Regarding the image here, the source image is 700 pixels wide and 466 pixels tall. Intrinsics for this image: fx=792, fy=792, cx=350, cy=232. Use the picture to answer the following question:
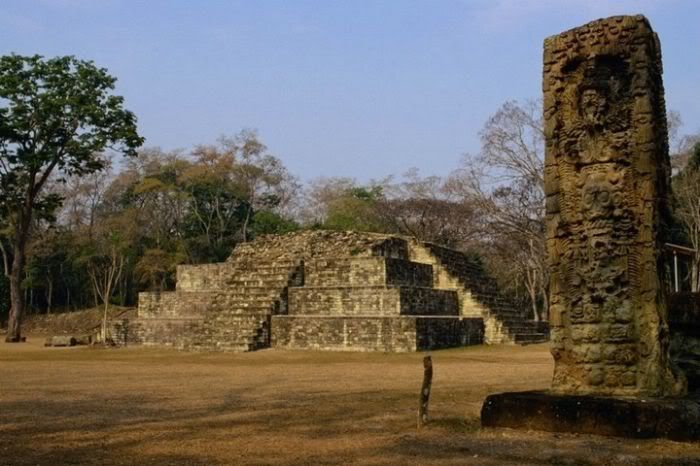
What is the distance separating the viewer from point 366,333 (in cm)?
1984

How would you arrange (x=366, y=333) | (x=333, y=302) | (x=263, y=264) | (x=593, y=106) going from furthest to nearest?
(x=263, y=264), (x=333, y=302), (x=366, y=333), (x=593, y=106)

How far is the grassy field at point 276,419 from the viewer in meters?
5.99

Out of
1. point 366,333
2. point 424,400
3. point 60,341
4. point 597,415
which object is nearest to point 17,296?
point 60,341

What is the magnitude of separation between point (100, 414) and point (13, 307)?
22.6 m

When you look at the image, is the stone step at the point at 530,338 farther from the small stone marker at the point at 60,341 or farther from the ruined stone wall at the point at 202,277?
the small stone marker at the point at 60,341

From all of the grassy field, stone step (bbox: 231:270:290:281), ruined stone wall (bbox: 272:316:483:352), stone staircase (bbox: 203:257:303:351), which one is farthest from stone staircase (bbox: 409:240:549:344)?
the grassy field

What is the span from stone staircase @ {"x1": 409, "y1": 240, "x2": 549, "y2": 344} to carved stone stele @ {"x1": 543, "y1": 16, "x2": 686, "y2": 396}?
A: 16.4m

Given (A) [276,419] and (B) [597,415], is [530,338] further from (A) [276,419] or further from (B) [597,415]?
(B) [597,415]

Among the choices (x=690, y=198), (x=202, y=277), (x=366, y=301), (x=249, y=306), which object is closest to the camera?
(x=366, y=301)

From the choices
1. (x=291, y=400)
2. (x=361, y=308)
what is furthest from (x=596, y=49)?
(x=361, y=308)

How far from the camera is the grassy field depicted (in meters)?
5.99

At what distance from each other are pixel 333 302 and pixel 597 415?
49.6ft

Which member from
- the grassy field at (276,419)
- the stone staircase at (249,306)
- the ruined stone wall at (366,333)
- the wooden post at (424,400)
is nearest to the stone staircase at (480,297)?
the ruined stone wall at (366,333)

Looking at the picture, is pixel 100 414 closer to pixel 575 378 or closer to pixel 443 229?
pixel 575 378
